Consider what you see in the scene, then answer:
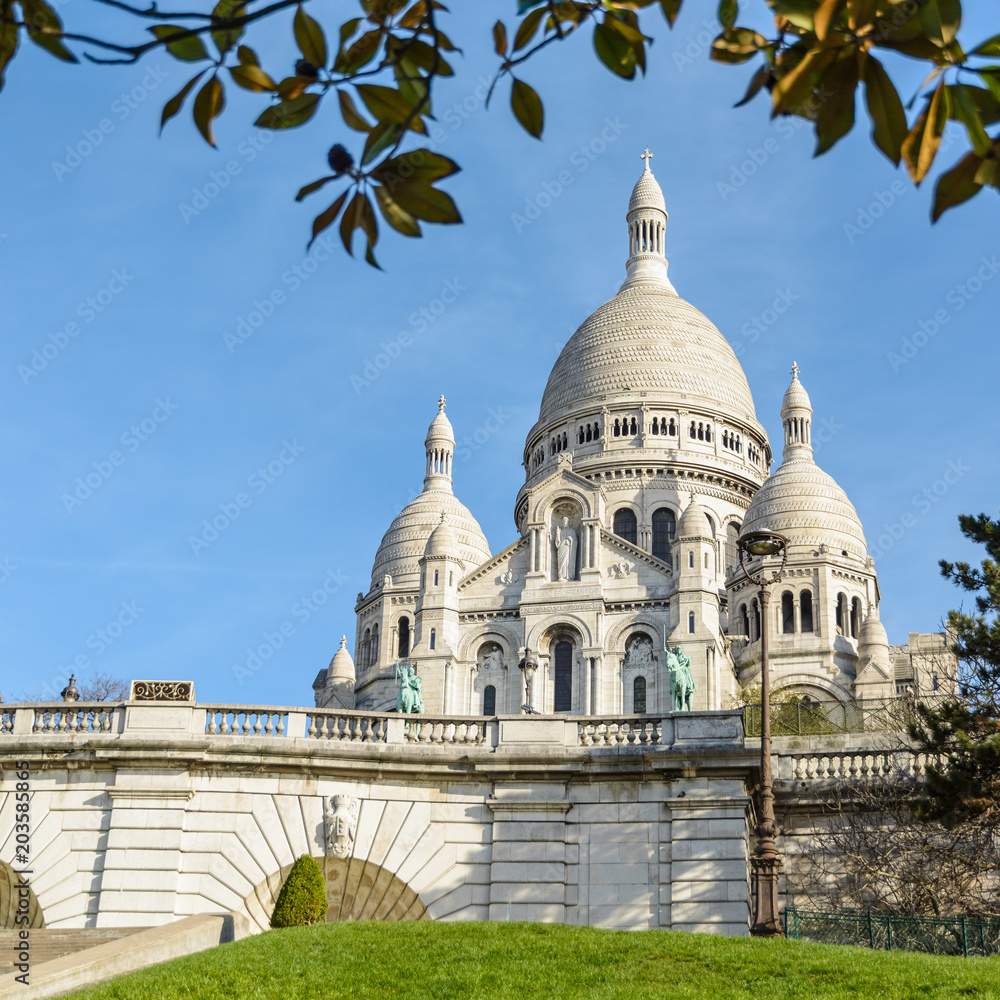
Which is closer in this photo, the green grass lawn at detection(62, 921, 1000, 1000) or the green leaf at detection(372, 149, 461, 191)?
the green leaf at detection(372, 149, 461, 191)

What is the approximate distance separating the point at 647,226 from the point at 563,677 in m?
42.7

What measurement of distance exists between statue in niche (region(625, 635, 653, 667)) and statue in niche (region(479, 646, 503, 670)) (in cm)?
550

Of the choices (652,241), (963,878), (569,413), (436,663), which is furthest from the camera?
(652,241)

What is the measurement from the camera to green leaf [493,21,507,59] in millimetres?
4176

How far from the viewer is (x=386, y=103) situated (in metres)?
4.01

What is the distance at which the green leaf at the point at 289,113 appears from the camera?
4059 millimetres

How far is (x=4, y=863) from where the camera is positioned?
20.9 m

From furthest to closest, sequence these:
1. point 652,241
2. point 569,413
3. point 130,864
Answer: point 652,241 < point 569,413 < point 130,864

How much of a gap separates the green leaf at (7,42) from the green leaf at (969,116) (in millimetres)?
2580

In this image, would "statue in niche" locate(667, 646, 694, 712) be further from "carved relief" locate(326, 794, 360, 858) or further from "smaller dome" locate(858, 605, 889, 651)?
"smaller dome" locate(858, 605, 889, 651)

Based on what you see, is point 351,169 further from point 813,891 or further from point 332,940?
point 813,891

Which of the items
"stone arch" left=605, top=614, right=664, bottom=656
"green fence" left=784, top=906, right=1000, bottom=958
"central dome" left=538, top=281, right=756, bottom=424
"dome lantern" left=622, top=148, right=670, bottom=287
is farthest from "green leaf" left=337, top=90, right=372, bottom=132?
"dome lantern" left=622, top=148, right=670, bottom=287

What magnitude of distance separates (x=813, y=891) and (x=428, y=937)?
27.8 feet

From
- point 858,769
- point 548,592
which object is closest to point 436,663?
point 548,592
